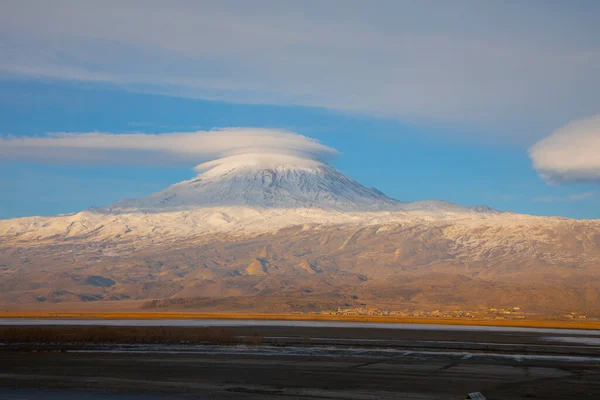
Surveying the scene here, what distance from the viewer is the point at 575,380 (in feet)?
96.1

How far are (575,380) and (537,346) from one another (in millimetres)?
20575

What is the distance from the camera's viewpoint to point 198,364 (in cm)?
3422

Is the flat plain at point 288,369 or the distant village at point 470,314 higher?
the flat plain at point 288,369

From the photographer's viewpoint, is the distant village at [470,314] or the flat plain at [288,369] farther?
the distant village at [470,314]

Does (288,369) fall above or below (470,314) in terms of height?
above

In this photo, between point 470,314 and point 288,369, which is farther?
point 470,314

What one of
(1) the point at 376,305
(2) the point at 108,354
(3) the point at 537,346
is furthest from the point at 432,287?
(2) the point at 108,354

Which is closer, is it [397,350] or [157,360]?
[157,360]

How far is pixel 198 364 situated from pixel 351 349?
12.5m

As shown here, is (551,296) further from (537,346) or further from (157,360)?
(157,360)

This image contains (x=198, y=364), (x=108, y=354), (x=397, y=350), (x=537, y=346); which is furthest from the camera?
(x=537, y=346)

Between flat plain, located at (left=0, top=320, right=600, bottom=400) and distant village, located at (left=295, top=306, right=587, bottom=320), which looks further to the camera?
distant village, located at (left=295, top=306, right=587, bottom=320)

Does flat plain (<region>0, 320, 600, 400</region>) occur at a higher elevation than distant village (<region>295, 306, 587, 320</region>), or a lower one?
higher

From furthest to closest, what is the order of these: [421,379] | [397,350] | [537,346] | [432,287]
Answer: [432,287], [537,346], [397,350], [421,379]
